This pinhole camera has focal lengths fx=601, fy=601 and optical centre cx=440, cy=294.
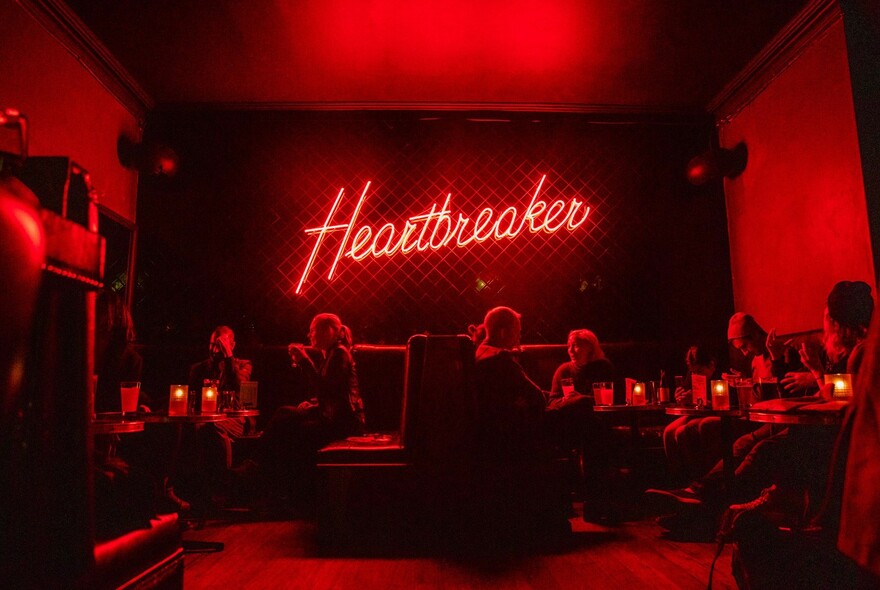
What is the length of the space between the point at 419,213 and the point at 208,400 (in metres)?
3.30

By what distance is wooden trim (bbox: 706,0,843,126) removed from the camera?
4758 mm

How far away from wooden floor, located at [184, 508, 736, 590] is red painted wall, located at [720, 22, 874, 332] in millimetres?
2642

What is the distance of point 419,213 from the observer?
20.8 feet

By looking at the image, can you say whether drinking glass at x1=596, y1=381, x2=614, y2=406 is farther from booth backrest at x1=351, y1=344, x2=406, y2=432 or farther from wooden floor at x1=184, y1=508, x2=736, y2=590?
booth backrest at x1=351, y1=344, x2=406, y2=432

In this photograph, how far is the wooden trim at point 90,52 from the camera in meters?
4.61

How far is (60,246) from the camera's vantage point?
2.65 ft

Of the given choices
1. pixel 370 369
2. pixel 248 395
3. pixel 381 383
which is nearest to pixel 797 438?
pixel 381 383

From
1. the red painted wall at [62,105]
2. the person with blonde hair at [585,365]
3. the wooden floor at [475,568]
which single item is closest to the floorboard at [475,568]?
the wooden floor at [475,568]

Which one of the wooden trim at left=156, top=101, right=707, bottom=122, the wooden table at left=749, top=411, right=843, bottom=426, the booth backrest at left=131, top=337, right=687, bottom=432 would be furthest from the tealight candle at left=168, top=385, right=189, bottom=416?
the wooden trim at left=156, top=101, right=707, bottom=122

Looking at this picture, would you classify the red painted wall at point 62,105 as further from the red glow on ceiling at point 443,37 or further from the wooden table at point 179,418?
the wooden table at point 179,418

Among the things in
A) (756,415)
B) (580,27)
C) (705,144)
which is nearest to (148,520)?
(756,415)

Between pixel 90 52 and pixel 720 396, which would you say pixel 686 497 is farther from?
pixel 90 52

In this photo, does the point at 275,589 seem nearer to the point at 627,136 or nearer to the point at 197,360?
the point at 197,360

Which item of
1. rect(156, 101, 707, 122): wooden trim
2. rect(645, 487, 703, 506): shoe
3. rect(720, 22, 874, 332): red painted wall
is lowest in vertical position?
rect(645, 487, 703, 506): shoe
